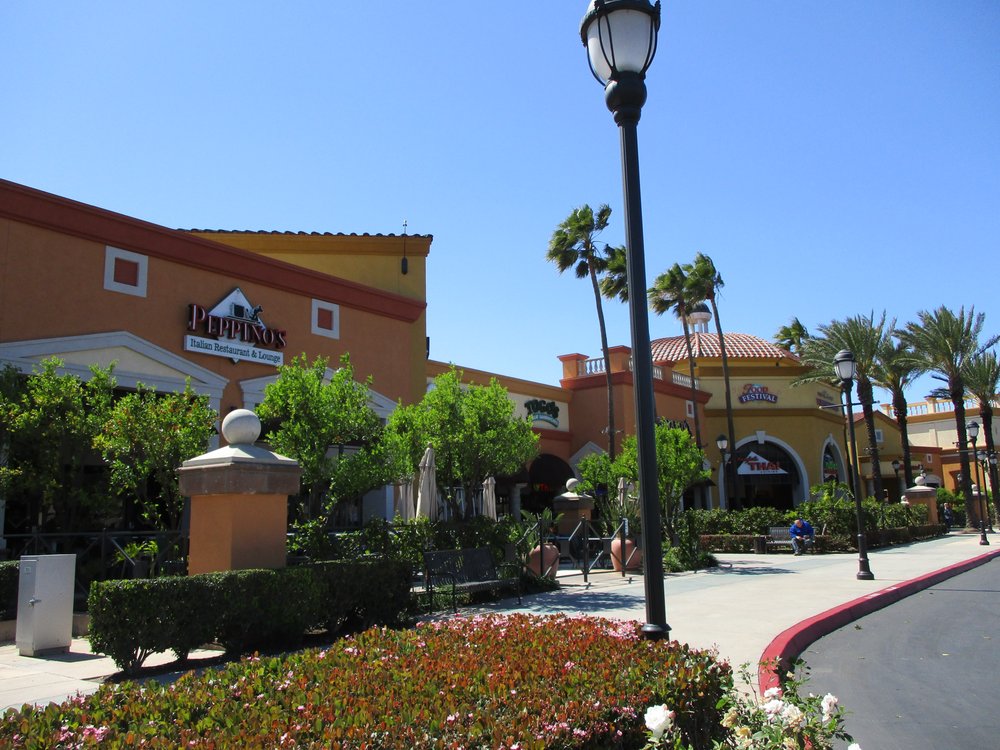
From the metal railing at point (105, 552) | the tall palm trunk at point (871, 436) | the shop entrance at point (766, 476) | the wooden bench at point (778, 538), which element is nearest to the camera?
the metal railing at point (105, 552)

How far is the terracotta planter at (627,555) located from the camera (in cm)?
1850

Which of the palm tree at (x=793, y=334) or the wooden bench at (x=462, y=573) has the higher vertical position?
the palm tree at (x=793, y=334)

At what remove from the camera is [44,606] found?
896cm

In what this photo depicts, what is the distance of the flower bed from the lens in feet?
11.1

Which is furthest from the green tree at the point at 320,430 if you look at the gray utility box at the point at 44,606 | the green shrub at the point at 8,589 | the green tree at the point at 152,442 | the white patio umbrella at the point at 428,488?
the green shrub at the point at 8,589

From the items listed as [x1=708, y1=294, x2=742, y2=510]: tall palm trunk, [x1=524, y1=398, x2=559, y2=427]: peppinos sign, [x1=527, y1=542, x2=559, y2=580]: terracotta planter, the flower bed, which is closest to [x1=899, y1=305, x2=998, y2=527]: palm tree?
[x1=708, y1=294, x2=742, y2=510]: tall palm trunk

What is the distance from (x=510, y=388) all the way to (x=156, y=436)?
1739 cm

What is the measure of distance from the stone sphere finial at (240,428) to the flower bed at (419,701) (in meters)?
4.48

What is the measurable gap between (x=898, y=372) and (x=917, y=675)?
116 ft

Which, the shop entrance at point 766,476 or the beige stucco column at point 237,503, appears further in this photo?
the shop entrance at point 766,476

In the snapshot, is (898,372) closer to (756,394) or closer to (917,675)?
(756,394)

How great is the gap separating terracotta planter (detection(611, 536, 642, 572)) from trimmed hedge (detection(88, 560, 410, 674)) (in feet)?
31.2

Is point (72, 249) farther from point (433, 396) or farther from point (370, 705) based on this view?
point (370, 705)

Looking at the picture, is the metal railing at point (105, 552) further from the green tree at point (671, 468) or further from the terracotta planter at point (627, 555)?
the green tree at point (671, 468)
